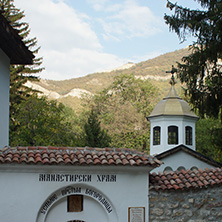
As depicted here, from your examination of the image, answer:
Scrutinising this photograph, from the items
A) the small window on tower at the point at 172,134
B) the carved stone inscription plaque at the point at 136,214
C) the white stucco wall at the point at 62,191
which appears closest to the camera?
the white stucco wall at the point at 62,191

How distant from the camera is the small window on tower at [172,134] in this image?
2202cm

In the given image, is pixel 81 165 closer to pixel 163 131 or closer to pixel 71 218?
pixel 71 218

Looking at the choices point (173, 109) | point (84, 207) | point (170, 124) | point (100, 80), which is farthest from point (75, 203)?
point (100, 80)

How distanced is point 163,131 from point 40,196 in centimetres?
1341

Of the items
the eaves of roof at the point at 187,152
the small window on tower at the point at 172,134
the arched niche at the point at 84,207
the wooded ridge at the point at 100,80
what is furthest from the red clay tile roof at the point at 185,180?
the wooded ridge at the point at 100,80

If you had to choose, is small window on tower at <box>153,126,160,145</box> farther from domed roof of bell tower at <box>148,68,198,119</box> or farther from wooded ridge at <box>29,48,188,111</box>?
wooded ridge at <box>29,48,188,111</box>

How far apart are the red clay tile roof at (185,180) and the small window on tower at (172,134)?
1098cm

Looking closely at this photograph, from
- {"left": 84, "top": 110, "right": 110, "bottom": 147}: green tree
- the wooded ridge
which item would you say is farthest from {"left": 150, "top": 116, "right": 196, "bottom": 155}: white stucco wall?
the wooded ridge

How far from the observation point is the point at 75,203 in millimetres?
10266

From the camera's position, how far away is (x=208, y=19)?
43.7ft

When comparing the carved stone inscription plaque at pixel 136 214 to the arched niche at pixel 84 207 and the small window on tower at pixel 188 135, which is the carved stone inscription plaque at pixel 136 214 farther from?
the small window on tower at pixel 188 135

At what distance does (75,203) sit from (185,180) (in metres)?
3.24

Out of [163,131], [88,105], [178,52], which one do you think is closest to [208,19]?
[163,131]

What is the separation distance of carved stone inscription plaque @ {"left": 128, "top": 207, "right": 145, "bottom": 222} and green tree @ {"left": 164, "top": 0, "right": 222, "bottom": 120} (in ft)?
18.4
